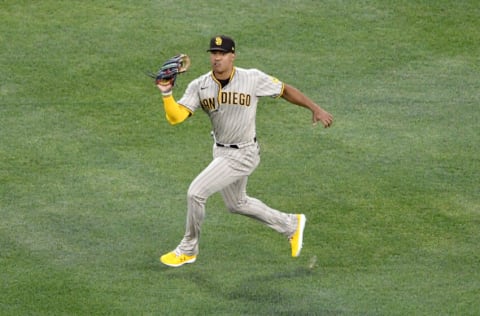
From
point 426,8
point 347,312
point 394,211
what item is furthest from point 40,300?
point 426,8

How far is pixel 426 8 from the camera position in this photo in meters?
17.5

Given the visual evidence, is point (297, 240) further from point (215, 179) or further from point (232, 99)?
point (232, 99)

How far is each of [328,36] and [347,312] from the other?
21.8ft

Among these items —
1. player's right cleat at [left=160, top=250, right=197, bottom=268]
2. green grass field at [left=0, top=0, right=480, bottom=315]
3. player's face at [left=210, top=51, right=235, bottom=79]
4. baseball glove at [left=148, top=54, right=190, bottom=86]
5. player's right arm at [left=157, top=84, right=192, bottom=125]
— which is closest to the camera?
baseball glove at [left=148, top=54, right=190, bottom=86]

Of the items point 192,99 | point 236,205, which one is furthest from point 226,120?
point 236,205

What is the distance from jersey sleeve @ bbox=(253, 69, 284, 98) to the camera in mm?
11703

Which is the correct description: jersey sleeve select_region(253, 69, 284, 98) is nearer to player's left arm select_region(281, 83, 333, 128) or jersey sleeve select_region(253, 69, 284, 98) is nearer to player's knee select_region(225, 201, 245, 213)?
→ player's left arm select_region(281, 83, 333, 128)

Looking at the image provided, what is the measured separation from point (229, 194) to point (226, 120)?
2.40 ft

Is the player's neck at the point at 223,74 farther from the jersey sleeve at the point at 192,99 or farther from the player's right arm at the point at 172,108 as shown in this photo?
the player's right arm at the point at 172,108

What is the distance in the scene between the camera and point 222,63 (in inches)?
454

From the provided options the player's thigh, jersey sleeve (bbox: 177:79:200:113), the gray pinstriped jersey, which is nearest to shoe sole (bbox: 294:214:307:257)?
the player's thigh

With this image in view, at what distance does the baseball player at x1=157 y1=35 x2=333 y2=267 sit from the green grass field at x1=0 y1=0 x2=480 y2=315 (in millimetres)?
474

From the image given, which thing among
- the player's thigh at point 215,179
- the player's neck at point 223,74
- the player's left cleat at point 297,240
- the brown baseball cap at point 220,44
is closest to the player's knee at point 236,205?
the player's thigh at point 215,179

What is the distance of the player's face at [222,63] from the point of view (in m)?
11.5
